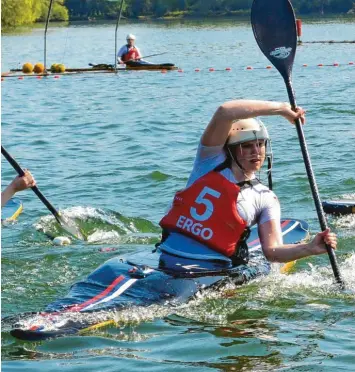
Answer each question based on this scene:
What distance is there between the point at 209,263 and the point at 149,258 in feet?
1.31

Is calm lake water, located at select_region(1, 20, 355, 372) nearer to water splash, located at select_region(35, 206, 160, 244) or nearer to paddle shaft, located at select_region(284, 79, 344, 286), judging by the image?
water splash, located at select_region(35, 206, 160, 244)

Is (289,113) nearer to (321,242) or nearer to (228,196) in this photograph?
(228,196)

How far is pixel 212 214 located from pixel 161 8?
80.2m

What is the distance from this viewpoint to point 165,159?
40.4 feet

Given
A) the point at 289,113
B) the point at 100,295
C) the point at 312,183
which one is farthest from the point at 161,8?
the point at 100,295

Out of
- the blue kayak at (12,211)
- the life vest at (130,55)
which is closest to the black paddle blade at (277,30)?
the blue kayak at (12,211)

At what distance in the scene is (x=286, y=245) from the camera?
565 cm

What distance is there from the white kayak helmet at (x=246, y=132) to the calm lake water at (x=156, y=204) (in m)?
0.97

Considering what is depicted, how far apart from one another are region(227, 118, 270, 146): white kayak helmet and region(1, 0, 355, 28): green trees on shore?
60876mm

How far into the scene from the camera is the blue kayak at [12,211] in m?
8.91

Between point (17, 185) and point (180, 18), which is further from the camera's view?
point (180, 18)

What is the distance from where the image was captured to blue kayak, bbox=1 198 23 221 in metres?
8.91

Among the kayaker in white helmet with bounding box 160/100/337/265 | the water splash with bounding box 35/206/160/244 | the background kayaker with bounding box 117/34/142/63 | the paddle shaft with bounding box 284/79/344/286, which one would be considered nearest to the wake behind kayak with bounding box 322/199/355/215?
the water splash with bounding box 35/206/160/244

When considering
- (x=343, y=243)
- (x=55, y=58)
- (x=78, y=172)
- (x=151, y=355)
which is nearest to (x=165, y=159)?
(x=78, y=172)
